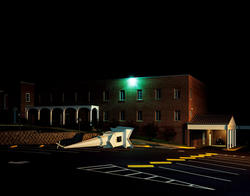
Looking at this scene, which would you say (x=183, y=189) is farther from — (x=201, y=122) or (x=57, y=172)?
(x=201, y=122)

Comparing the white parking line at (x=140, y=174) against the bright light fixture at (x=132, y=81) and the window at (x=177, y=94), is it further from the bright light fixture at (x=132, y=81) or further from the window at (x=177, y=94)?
the bright light fixture at (x=132, y=81)

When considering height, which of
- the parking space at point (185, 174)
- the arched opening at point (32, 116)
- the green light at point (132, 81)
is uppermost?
the green light at point (132, 81)

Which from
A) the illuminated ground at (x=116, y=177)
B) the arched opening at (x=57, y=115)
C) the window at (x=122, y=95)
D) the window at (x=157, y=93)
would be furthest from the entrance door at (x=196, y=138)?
the illuminated ground at (x=116, y=177)

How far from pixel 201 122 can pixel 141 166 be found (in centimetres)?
2333

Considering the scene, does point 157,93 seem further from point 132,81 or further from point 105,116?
point 105,116

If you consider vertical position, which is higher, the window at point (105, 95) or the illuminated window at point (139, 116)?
the window at point (105, 95)

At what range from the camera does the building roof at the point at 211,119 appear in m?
35.1

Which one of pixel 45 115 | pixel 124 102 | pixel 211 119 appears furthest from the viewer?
pixel 45 115

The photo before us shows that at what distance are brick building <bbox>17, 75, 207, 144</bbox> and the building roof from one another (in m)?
0.98

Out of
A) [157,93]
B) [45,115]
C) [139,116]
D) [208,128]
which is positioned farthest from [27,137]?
[45,115]

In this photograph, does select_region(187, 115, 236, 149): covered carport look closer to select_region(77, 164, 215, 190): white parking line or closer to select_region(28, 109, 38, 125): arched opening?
select_region(77, 164, 215, 190): white parking line

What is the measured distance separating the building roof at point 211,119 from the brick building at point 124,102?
0.98 m

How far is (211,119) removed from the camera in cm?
3681

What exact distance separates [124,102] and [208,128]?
1272 cm
